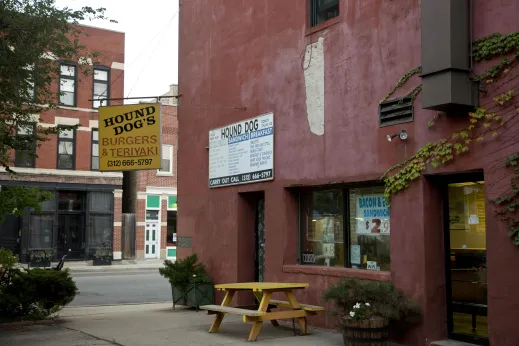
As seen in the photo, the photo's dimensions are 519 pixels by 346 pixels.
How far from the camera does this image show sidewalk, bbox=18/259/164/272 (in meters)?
29.6

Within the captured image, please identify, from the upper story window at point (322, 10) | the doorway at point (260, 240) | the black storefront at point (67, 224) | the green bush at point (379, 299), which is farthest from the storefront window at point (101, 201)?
the green bush at point (379, 299)

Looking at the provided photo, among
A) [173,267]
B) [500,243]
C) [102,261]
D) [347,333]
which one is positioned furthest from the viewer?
[102,261]

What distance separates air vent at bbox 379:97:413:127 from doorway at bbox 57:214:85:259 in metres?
26.0

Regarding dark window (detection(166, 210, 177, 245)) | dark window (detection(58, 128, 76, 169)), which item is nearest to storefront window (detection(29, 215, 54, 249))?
dark window (detection(58, 128, 76, 169))

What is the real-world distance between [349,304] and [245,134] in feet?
16.2

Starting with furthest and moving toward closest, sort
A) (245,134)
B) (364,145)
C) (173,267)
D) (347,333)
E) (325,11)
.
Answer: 1. (173,267)
2. (245,134)
3. (325,11)
4. (364,145)
5. (347,333)

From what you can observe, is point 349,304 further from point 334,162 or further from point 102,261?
point 102,261

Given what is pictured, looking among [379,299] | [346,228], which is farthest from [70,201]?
[379,299]

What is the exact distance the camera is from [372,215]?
9758 mm

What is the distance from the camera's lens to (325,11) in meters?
10.9

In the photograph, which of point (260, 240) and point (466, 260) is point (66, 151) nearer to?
point (260, 240)

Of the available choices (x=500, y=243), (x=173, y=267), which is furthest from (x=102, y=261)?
(x=500, y=243)

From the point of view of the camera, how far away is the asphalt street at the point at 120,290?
1702cm

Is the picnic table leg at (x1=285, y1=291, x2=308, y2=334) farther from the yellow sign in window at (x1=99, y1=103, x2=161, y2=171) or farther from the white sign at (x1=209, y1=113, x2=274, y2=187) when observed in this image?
the yellow sign in window at (x1=99, y1=103, x2=161, y2=171)
